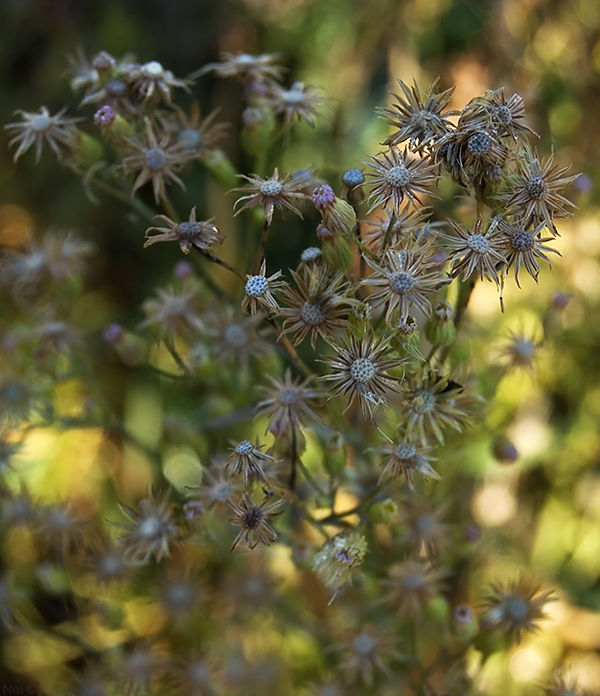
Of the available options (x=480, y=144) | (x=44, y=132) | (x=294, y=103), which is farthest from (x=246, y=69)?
(x=480, y=144)

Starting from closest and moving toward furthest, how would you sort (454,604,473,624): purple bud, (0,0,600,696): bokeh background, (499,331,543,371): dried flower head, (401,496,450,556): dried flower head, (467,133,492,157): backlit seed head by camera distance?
(467,133,492,157): backlit seed head < (454,604,473,624): purple bud < (401,496,450,556): dried flower head < (499,331,543,371): dried flower head < (0,0,600,696): bokeh background

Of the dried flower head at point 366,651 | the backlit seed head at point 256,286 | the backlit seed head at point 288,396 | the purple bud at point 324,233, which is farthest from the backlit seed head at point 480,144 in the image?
the dried flower head at point 366,651

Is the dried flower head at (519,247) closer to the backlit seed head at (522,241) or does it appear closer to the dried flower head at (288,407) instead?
the backlit seed head at (522,241)

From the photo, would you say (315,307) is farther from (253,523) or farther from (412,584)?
(412,584)

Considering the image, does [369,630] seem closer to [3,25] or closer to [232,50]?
[232,50]

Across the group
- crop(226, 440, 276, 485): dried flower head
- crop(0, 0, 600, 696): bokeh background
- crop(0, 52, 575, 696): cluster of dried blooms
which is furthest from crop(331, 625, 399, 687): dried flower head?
crop(226, 440, 276, 485): dried flower head

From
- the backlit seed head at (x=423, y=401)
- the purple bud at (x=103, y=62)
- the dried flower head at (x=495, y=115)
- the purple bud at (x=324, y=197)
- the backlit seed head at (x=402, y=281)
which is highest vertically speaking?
the purple bud at (x=103, y=62)

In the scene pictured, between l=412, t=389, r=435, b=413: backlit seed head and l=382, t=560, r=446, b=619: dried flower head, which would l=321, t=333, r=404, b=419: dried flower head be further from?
l=382, t=560, r=446, b=619: dried flower head
